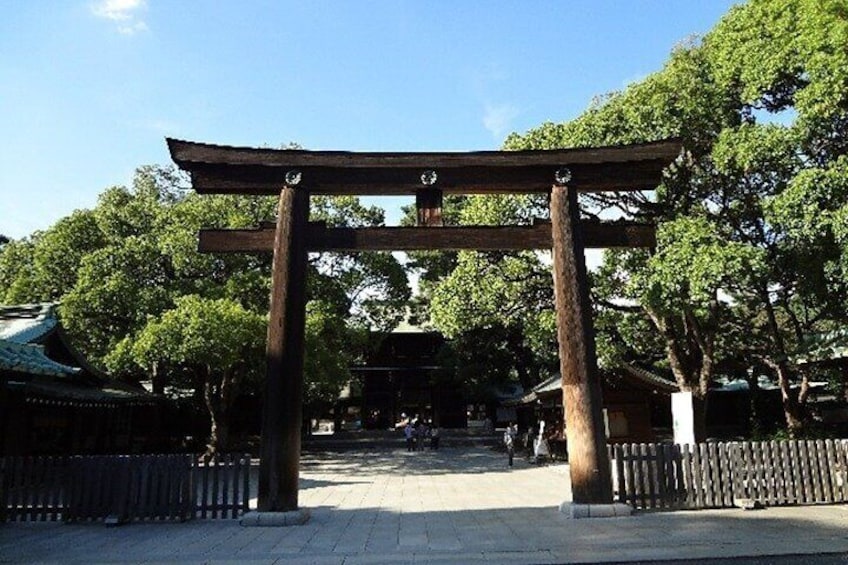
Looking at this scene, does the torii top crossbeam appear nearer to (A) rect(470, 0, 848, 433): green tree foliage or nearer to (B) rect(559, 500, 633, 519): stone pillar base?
(A) rect(470, 0, 848, 433): green tree foliage

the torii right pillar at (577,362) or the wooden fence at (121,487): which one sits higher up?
the torii right pillar at (577,362)

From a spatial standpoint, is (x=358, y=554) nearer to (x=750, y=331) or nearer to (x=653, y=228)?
(x=653, y=228)

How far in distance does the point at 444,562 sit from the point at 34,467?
26.0 feet

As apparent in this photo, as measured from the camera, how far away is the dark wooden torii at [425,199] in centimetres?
1041

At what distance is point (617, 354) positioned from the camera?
1894 centimetres

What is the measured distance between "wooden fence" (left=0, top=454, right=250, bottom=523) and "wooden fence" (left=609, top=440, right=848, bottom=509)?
6628mm

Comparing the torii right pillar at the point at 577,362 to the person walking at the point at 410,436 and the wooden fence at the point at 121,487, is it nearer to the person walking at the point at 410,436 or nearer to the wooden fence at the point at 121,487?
the wooden fence at the point at 121,487

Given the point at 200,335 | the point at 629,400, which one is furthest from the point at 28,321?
the point at 629,400

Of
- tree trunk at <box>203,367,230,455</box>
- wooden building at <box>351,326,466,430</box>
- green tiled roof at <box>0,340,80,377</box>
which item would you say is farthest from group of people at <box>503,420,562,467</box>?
wooden building at <box>351,326,466,430</box>

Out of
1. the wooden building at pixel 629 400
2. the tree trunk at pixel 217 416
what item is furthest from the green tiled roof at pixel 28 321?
the wooden building at pixel 629 400

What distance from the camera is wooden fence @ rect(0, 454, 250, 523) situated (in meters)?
10.4

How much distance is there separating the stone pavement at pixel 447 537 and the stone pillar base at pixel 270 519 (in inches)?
6.1

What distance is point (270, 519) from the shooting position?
31.6 feet

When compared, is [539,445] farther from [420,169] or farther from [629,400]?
[420,169]
